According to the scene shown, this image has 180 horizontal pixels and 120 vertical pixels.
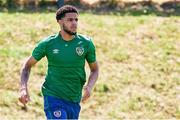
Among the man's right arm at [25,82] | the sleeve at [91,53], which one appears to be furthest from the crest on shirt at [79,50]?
the man's right arm at [25,82]

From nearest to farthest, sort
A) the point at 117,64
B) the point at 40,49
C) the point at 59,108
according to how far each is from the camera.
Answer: the point at 59,108 → the point at 40,49 → the point at 117,64

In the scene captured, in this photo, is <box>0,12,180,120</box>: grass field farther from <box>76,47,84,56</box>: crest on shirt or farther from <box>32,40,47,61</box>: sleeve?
<box>76,47,84,56</box>: crest on shirt

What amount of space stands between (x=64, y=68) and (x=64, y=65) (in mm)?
36

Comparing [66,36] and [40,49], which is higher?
[66,36]

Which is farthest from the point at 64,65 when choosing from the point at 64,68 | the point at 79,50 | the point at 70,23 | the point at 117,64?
the point at 117,64

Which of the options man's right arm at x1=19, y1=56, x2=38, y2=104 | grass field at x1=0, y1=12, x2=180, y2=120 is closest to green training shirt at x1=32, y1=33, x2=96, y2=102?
man's right arm at x1=19, y1=56, x2=38, y2=104

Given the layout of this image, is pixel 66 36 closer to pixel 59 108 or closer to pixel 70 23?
pixel 70 23

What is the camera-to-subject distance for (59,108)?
21.3 ft

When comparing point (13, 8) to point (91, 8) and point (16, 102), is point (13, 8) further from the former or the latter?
point (16, 102)

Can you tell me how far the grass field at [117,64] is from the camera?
11625 mm

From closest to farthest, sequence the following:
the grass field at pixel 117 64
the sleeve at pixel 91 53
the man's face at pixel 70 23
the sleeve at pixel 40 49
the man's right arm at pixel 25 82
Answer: the man's right arm at pixel 25 82 → the man's face at pixel 70 23 → the sleeve at pixel 40 49 → the sleeve at pixel 91 53 → the grass field at pixel 117 64

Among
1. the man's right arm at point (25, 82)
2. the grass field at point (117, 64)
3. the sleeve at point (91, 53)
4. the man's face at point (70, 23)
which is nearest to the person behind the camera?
the man's right arm at point (25, 82)

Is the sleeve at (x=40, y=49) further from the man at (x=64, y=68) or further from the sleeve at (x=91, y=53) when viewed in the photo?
the sleeve at (x=91, y=53)

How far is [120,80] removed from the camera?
12.9 m
